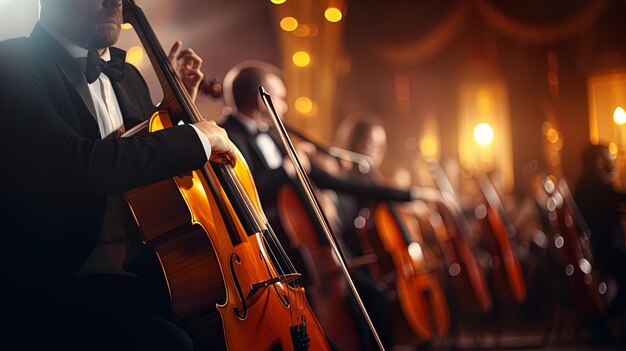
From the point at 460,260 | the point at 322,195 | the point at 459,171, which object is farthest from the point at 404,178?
the point at 322,195

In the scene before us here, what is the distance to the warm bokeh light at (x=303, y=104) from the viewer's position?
5.31 m

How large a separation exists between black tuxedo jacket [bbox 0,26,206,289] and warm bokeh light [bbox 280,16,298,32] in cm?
355

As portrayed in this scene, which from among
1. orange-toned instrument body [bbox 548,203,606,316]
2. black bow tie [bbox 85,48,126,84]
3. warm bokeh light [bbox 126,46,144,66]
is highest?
warm bokeh light [bbox 126,46,144,66]

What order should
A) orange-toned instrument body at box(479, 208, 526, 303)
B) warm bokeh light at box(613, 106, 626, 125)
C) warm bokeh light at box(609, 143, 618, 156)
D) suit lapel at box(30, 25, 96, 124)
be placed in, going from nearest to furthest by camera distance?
suit lapel at box(30, 25, 96, 124)
orange-toned instrument body at box(479, 208, 526, 303)
warm bokeh light at box(609, 143, 618, 156)
warm bokeh light at box(613, 106, 626, 125)

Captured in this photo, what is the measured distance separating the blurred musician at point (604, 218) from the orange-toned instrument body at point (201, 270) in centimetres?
316

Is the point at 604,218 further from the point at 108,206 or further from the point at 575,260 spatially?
the point at 108,206

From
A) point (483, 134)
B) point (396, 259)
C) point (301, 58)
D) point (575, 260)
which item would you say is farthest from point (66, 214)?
point (483, 134)

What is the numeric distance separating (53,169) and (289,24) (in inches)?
148

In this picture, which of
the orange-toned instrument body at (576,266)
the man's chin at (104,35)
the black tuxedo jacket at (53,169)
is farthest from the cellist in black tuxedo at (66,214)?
the orange-toned instrument body at (576,266)

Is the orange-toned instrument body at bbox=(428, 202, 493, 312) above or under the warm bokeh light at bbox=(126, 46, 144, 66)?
under

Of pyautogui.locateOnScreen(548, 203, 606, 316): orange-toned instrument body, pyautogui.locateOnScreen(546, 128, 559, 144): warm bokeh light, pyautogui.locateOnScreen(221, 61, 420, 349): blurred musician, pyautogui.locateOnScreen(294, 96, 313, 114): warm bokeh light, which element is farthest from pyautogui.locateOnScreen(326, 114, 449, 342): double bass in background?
pyautogui.locateOnScreen(546, 128, 559, 144): warm bokeh light

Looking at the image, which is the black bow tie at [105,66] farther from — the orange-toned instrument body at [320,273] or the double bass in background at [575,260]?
the double bass in background at [575,260]

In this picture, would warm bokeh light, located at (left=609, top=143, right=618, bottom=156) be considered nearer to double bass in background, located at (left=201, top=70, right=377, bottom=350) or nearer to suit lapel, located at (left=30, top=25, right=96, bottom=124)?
double bass in background, located at (left=201, top=70, right=377, bottom=350)

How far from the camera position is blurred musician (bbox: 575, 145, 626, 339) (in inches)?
166
